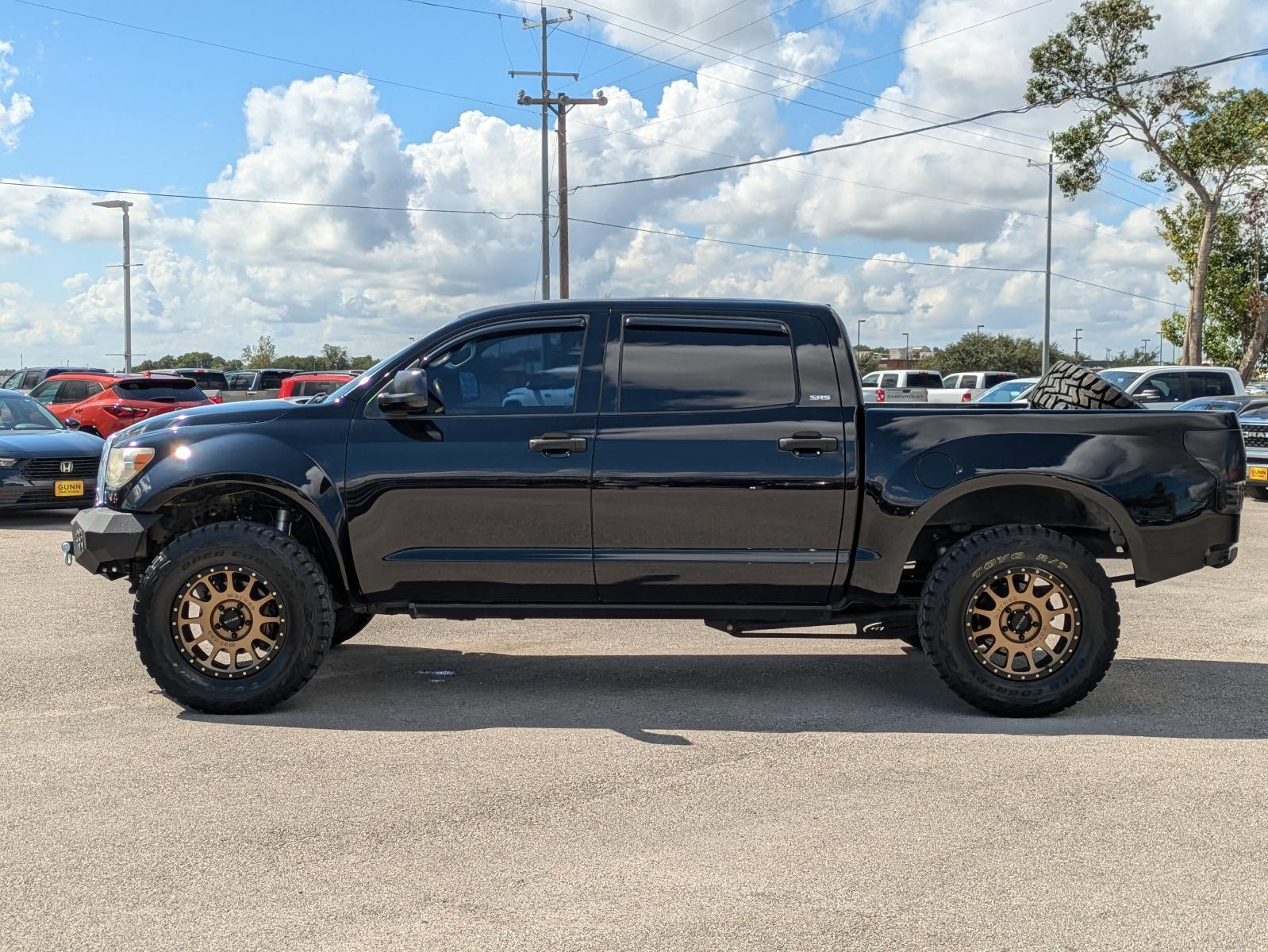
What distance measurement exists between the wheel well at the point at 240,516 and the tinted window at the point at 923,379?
33.8m

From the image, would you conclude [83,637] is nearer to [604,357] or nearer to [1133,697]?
[604,357]

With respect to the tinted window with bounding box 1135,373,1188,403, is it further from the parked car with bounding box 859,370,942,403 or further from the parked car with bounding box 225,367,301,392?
the parked car with bounding box 225,367,301,392

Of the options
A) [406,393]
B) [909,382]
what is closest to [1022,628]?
[406,393]

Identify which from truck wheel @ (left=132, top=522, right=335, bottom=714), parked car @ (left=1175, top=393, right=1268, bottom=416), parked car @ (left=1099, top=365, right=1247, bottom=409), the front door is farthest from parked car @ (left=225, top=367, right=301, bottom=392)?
the front door

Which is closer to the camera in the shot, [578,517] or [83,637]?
[578,517]

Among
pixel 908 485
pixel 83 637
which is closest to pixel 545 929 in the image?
pixel 908 485

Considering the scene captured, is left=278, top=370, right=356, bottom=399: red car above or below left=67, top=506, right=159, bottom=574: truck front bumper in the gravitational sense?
above

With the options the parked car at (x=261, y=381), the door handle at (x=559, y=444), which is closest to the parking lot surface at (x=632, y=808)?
the door handle at (x=559, y=444)

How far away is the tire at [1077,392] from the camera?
22.6ft

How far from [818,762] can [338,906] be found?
2.20 m

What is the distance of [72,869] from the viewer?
402cm

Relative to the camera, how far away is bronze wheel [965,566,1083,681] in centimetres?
600

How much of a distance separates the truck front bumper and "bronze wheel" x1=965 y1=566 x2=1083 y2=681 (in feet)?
12.9

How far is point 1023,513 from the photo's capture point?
6340 mm
